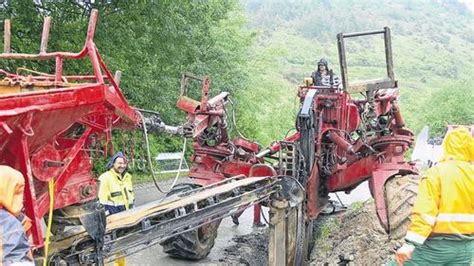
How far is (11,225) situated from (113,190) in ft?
14.1

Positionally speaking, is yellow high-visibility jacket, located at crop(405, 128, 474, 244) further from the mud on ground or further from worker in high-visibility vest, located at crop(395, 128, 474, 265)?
the mud on ground

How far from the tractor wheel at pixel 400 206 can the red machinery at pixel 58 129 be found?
3.24 m

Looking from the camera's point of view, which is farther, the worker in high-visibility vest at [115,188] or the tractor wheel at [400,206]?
the worker in high-visibility vest at [115,188]

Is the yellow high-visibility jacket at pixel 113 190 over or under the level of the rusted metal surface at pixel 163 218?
under

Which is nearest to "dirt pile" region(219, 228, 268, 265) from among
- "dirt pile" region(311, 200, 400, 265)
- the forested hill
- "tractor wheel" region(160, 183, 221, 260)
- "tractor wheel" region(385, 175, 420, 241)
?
"tractor wheel" region(160, 183, 221, 260)

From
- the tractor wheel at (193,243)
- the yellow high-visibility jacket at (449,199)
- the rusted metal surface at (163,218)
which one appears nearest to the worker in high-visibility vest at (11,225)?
the rusted metal surface at (163,218)

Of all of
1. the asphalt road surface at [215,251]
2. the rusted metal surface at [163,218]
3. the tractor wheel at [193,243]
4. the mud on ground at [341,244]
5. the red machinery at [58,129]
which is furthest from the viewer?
the asphalt road surface at [215,251]

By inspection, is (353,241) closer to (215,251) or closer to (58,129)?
(215,251)

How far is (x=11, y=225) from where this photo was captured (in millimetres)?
2912

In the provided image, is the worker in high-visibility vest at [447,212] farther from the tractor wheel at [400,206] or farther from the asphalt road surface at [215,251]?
the asphalt road surface at [215,251]

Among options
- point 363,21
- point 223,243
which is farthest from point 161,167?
point 363,21

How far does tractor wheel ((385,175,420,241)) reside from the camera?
21.5ft

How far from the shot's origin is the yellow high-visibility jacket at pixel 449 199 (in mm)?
4398

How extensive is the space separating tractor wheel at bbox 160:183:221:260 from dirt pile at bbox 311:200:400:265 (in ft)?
5.20
